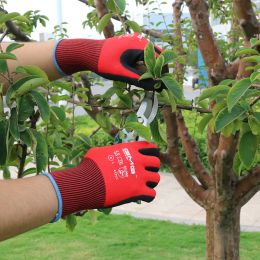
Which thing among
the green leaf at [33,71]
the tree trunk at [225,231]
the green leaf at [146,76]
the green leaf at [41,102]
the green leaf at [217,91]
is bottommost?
the tree trunk at [225,231]

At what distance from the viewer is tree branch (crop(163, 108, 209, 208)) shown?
9.59 feet

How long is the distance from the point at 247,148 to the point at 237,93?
246 millimetres

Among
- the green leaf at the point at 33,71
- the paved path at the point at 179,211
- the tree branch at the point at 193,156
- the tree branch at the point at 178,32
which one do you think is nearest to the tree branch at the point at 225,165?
the tree branch at the point at 193,156

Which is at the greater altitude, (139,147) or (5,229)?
(139,147)

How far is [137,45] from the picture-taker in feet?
5.46

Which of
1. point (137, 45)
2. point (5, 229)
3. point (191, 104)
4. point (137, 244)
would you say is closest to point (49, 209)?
point (5, 229)

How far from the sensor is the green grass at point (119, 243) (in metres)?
4.71

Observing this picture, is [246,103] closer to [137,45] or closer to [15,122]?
[137,45]

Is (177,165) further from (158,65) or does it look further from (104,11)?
(158,65)

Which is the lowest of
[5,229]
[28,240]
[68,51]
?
[28,240]

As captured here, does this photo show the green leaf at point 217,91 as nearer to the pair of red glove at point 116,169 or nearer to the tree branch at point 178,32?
the pair of red glove at point 116,169

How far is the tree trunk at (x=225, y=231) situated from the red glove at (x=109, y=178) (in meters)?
1.23

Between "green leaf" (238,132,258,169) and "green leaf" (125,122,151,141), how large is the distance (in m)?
0.32

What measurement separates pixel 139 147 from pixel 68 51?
45 centimetres
